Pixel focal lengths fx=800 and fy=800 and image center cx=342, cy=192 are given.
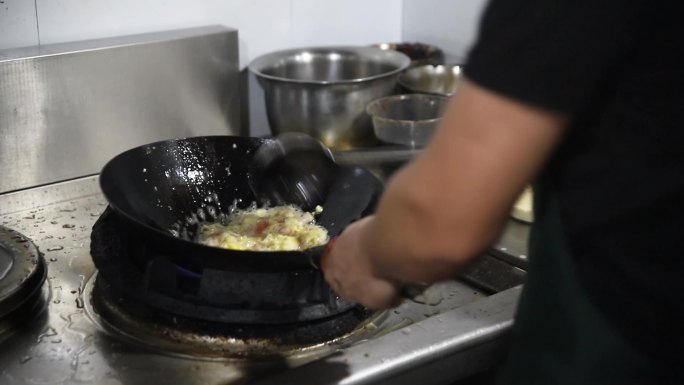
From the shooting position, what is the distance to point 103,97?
55.3 inches

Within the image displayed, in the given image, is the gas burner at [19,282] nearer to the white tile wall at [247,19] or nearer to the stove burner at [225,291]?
the stove burner at [225,291]

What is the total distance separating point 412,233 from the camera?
592 mm

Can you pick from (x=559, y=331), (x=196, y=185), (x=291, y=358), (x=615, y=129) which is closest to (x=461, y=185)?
(x=615, y=129)

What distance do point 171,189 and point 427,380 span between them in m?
0.51

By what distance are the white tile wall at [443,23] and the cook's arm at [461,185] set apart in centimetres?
119

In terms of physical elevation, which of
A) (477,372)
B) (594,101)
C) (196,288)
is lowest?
(477,372)

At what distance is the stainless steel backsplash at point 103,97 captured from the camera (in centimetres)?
133

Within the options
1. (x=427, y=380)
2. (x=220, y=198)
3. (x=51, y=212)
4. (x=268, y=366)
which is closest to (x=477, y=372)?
(x=427, y=380)

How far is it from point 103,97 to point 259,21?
38cm

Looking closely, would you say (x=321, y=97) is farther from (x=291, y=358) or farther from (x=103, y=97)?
(x=291, y=358)

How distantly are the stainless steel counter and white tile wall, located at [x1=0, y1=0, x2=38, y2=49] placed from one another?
1.46 feet

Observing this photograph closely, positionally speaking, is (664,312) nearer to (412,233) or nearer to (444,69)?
(412,233)

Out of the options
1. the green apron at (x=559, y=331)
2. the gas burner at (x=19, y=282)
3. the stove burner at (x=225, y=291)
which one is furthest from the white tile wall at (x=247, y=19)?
the green apron at (x=559, y=331)

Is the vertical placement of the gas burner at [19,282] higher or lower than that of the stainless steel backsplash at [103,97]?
lower
